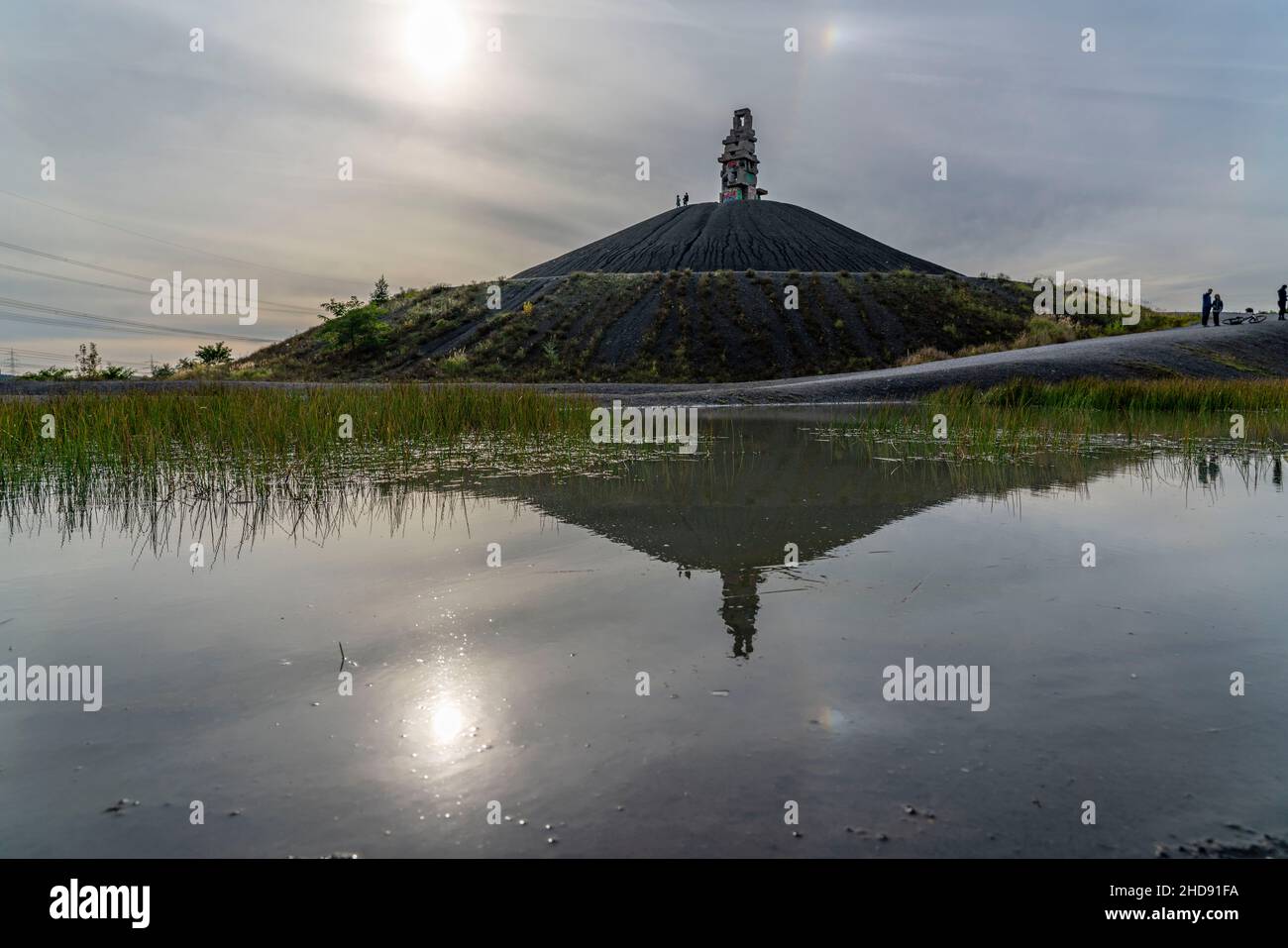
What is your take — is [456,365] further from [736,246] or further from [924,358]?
[736,246]

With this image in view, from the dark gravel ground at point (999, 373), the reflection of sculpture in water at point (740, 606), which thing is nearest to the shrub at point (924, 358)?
the dark gravel ground at point (999, 373)

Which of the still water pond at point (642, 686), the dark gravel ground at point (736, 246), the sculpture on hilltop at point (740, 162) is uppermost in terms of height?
the sculpture on hilltop at point (740, 162)

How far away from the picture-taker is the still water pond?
6.91ft

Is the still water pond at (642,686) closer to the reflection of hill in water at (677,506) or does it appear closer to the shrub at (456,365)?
the reflection of hill in water at (677,506)

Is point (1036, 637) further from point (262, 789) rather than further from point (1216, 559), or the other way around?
point (262, 789)

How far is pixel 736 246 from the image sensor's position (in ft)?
280

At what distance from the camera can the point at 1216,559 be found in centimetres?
500

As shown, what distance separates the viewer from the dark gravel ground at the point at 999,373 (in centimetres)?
2172

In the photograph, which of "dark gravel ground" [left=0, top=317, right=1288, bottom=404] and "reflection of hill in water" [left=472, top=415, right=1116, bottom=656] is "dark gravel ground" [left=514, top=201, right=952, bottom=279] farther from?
"reflection of hill in water" [left=472, top=415, right=1116, bottom=656]

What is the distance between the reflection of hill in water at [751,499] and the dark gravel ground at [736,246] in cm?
6548

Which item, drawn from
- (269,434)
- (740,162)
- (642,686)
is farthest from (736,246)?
(642,686)

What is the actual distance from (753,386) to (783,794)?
2412 centimetres

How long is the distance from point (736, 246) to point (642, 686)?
86.8m
